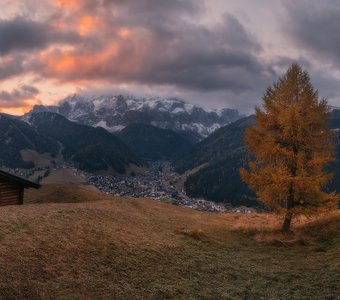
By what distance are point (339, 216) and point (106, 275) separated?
26.0 metres

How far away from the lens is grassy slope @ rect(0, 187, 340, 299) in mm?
17156

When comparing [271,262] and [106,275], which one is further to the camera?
[271,262]

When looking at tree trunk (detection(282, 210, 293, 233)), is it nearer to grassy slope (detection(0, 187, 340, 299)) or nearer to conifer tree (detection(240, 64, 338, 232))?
conifer tree (detection(240, 64, 338, 232))

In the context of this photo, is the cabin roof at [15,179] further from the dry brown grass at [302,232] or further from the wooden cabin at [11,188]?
the dry brown grass at [302,232]

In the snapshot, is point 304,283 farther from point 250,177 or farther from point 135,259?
point 250,177

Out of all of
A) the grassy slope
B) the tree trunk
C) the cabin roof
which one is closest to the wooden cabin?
the cabin roof

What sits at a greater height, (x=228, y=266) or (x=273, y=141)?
(x=273, y=141)

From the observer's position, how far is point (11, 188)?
4031 cm

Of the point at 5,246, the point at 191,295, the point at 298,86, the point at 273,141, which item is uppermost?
the point at 298,86

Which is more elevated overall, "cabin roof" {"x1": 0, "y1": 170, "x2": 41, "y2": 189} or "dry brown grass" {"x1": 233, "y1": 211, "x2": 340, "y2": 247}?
"cabin roof" {"x1": 0, "y1": 170, "x2": 41, "y2": 189}

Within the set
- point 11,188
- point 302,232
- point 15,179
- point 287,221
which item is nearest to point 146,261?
point 287,221

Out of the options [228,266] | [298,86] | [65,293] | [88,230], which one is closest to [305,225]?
[298,86]

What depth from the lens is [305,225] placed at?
125 feet

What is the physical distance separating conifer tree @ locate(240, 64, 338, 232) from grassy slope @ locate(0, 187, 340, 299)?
2.97 metres
